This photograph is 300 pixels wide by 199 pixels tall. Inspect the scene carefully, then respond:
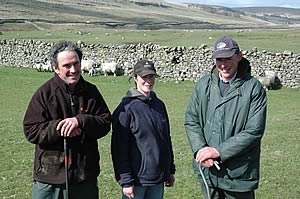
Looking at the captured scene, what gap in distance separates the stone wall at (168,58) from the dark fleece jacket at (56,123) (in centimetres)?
2113

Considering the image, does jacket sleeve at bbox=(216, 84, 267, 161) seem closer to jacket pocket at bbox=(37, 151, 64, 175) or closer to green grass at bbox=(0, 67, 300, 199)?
jacket pocket at bbox=(37, 151, 64, 175)

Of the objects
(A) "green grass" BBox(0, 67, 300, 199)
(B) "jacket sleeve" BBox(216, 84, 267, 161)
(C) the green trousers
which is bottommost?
(A) "green grass" BBox(0, 67, 300, 199)

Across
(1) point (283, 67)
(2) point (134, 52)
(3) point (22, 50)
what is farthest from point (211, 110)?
(3) point (22, 50)

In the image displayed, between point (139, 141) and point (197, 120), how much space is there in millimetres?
573

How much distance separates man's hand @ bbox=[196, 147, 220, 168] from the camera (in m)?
4.82

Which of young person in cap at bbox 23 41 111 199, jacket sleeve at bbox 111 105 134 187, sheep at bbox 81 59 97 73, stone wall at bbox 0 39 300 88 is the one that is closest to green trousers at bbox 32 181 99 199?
young person in cap at bbox 23 41 111 199

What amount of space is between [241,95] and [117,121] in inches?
45.4

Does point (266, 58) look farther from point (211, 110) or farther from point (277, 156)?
point (211, 110)

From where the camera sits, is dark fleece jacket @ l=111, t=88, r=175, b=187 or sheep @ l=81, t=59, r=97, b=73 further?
sheep @ l=81, t=59, r=97, b=73

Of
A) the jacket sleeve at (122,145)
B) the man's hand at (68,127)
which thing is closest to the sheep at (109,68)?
the jacket sleeve at (122,145)

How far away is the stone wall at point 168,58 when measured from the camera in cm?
2491

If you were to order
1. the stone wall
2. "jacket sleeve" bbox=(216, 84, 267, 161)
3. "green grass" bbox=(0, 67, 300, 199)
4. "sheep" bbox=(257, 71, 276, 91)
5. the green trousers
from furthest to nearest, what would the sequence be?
the stone wall, "sheep" bbox=(257, 71, 276, 91), "green grass" bbox=(0, 67, 300, 199), "jacket sleeve" bbox=(216, 84, 267, 161), the green trousers

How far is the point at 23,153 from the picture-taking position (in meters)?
10.8

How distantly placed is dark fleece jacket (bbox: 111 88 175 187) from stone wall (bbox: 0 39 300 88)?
2048 cm
